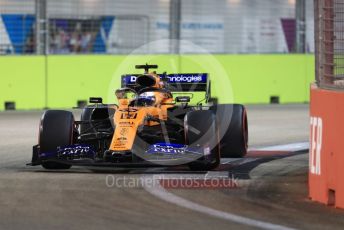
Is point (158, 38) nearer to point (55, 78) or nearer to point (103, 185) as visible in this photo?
point (55, 78)

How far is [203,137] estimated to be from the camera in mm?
12078

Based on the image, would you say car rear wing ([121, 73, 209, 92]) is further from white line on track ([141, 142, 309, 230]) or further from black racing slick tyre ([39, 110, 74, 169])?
white line on track ([141, 142, 309, 230])

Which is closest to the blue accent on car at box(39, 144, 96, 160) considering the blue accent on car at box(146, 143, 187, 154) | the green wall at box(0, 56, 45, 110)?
the blue accent on car at box(146, 143, 187, 154)

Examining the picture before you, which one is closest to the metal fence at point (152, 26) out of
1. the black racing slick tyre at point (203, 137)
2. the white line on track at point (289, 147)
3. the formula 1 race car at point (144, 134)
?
the white line on track at point (289, 147)

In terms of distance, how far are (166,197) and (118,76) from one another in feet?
51.5

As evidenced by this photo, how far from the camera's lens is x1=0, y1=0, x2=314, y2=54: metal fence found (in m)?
24.9

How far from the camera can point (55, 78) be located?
2434 cm

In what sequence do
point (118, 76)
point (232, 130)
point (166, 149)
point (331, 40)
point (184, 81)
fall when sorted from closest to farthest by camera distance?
point (331, 40)
point (166, 149)
point (232, 130)
point (184, 81)
point (118, 76)

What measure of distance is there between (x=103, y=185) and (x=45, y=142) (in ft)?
5.56

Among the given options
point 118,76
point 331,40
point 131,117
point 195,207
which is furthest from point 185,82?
point 118,76

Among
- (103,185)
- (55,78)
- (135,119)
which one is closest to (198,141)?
(135,119)

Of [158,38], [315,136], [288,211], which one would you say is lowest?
[288,211]

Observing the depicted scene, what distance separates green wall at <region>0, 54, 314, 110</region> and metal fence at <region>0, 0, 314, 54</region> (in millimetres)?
514

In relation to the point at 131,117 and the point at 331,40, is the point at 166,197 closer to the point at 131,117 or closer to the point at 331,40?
the point at 331,40
